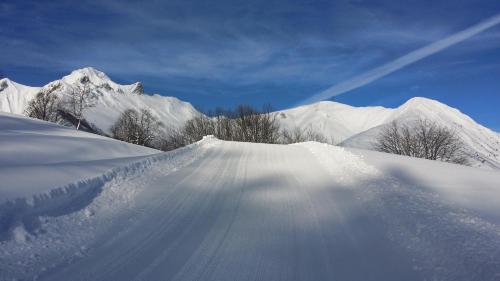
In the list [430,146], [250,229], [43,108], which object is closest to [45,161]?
[250,229]

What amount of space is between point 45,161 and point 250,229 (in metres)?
8.14

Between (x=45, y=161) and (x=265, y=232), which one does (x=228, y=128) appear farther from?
(x=265, y=232)

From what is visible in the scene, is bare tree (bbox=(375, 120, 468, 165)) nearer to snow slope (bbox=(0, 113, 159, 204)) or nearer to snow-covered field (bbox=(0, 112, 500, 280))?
snow slope (bbox=(0, 113, 159, 204))

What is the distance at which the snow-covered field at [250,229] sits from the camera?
493 cm

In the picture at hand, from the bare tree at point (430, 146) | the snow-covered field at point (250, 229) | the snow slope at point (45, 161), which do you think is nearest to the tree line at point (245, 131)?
the bare tree at point (430, 146)

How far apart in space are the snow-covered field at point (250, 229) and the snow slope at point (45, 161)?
14 centimetres

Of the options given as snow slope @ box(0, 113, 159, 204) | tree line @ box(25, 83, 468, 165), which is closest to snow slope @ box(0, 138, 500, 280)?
snow slope @ box(0, 113, 159, 204)

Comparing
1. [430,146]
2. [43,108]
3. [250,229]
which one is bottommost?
[250,229]

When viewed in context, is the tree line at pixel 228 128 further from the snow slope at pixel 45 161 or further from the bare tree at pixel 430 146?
the snow slope at pixel 45 161

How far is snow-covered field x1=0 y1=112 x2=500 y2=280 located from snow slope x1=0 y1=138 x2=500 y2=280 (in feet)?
0.07

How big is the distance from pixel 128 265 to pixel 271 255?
73.6 inches

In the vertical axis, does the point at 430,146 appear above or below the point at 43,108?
above

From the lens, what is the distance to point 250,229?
255 inches

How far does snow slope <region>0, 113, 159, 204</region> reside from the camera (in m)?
7.61
